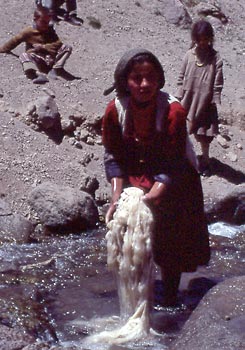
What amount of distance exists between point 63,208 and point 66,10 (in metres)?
7.24

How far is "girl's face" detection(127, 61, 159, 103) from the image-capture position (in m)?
4.89

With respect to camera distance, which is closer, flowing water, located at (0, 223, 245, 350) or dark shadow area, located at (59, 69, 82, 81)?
flowing water, located at (0, 223, 245, 350)

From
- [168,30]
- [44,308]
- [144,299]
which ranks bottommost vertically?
[168,30]

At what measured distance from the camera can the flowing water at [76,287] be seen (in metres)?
5.30

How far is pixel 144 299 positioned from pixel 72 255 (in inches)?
93.4

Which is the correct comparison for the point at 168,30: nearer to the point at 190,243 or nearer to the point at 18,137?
the point at 18,137

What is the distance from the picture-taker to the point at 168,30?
15.9 meters

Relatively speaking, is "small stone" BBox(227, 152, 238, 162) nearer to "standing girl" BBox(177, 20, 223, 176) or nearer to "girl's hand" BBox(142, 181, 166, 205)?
Result: "standing girl" BBox(177, 20, 223, 176)

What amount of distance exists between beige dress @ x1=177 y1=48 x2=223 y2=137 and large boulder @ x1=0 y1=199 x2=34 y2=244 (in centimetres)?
263

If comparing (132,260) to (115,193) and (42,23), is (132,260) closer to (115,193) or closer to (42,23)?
(115,193)

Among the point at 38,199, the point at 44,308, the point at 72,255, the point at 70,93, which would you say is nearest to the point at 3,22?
the point at 70,93

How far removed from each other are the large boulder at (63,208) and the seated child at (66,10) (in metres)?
6.35

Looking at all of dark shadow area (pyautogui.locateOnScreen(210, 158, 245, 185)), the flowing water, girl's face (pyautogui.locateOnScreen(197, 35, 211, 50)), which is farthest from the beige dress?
the flowing water

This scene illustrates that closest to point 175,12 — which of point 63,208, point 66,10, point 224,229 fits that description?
point 66,10
